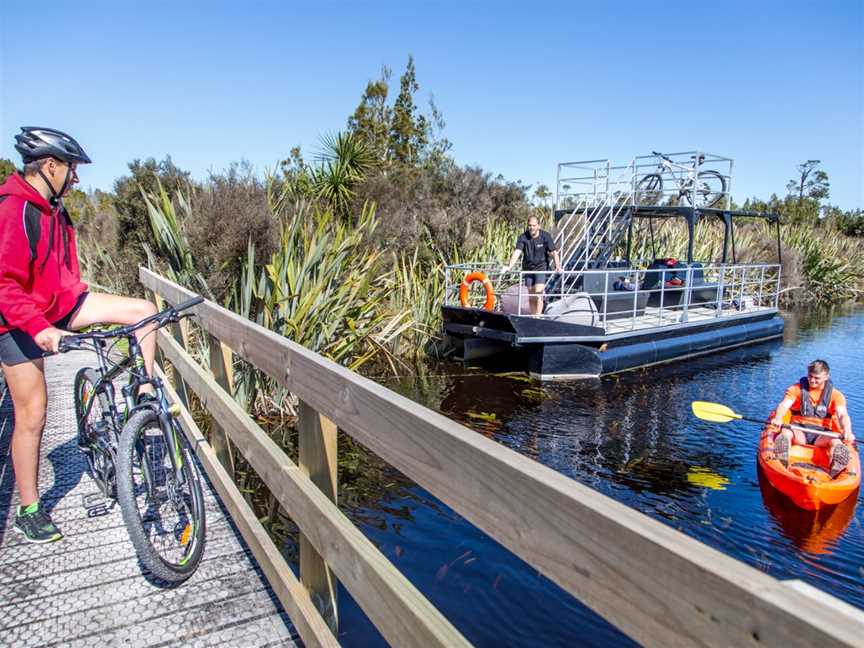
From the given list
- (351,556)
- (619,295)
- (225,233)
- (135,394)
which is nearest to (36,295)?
(135,394)

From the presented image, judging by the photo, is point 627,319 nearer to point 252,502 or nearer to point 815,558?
point 815,558

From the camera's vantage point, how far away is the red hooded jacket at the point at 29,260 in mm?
2902

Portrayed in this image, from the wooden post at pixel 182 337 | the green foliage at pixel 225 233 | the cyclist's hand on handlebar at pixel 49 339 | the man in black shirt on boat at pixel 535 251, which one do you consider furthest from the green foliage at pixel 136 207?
the cyclist's hand on handlebar at pixel 49 339

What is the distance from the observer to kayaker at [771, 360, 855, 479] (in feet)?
22.6

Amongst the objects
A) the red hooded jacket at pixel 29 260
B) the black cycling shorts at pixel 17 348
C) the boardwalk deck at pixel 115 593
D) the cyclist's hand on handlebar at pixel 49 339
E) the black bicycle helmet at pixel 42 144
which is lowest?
the boardwalk deck at pixel 115 593

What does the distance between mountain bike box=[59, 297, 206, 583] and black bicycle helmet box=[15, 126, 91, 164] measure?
889mm

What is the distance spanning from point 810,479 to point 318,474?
570 cm

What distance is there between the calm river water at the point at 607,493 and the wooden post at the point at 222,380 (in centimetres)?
147

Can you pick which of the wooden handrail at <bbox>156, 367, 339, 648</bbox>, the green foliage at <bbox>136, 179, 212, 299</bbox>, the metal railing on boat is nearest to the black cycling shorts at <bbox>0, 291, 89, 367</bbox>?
the wooden handrail at <bbox>156, 367, 339, 648</bbox>

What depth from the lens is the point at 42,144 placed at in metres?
3.02

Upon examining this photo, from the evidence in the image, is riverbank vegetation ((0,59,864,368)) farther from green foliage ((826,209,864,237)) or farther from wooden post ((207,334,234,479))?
green foliage ((826,209,864,237))

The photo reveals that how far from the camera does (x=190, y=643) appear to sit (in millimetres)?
2494

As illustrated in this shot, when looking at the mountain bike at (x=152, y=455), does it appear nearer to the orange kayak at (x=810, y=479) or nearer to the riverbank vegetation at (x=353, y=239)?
the riverbank vegetation at (x=353, y=239)

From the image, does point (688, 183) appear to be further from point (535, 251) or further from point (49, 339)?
point (49, 339)
